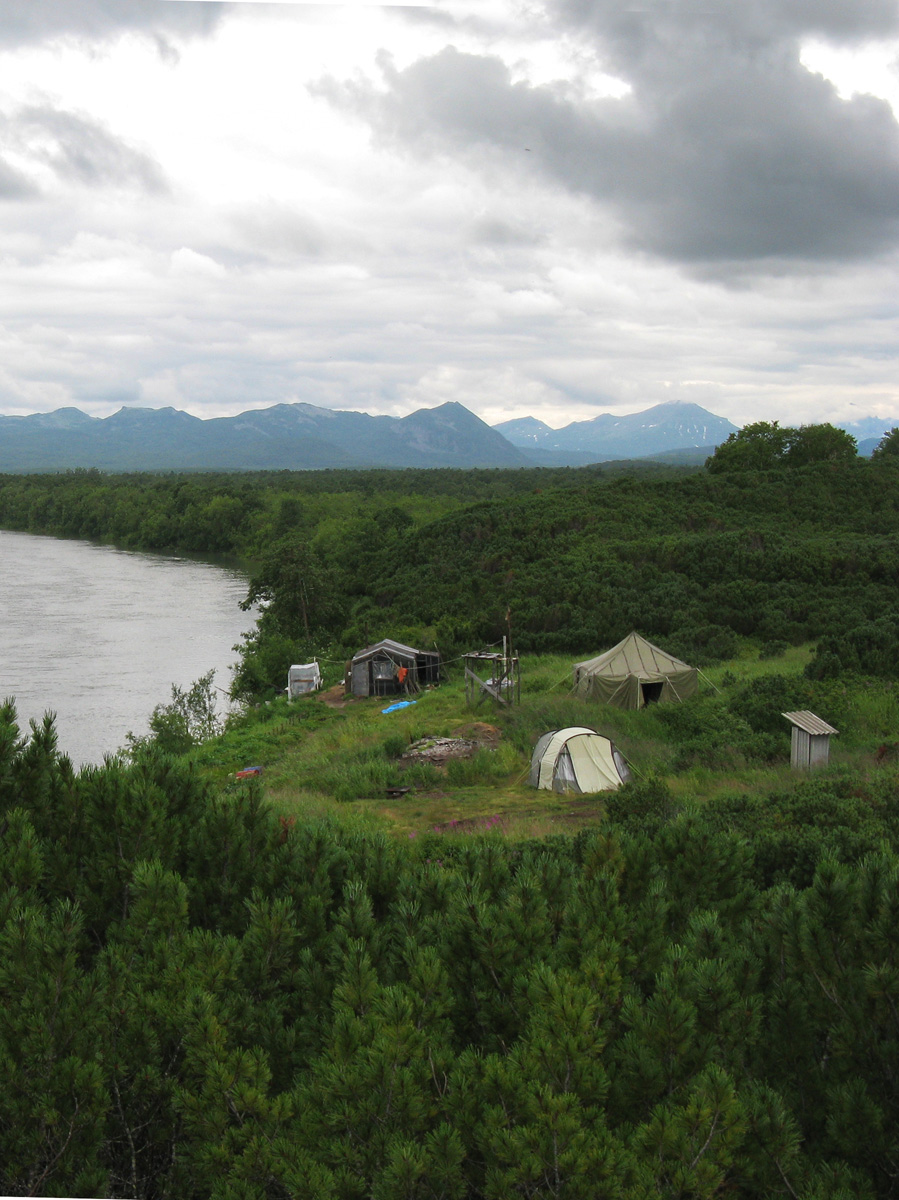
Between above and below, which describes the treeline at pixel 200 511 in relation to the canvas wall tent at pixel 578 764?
above

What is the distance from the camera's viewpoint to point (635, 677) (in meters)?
22.5

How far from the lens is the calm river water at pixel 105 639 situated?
87.1 feet

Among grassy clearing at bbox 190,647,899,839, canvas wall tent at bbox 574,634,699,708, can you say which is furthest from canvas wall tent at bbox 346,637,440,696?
canvas wall tent at bbox 574,634,699,708

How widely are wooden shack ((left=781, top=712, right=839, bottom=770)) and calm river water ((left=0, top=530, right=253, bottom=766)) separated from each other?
49.7 ft

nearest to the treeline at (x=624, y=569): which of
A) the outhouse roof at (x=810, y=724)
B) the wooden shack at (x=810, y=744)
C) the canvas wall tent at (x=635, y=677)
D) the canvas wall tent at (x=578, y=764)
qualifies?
the canvas wall tent at (x=635, y=677)

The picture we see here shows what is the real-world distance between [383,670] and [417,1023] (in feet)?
83.0

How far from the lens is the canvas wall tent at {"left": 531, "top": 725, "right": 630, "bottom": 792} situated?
53.6ft

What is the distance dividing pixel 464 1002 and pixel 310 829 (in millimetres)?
1614

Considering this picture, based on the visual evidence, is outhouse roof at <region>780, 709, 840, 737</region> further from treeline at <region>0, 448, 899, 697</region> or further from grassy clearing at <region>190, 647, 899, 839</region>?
treeline at <region>0, 448, 899, 697</region>

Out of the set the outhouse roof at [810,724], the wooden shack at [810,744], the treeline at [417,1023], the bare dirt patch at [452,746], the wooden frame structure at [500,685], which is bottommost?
the bare dirt patch at [452,746]

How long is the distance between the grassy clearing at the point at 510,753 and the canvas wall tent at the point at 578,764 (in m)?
0.40

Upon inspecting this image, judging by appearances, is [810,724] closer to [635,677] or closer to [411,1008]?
[635,677]

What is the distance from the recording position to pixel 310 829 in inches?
213

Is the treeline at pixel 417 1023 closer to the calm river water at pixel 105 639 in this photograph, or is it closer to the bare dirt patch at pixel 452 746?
the bare dirt patch at pixel 452 746
